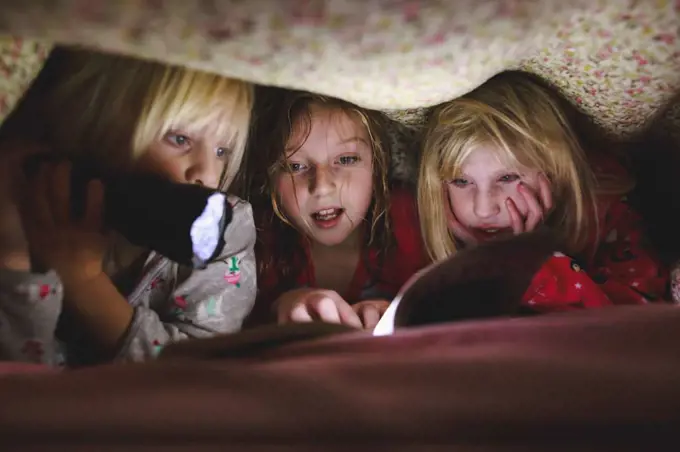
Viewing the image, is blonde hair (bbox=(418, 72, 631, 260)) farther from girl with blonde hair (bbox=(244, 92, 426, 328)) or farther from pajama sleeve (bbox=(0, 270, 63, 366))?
pajama sleeve (bbox=(0, 270, 63, 366))

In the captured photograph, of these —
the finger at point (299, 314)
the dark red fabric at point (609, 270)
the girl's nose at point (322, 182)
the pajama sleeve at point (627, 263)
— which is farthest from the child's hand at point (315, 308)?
the pajama sleeve at point (627, 263)

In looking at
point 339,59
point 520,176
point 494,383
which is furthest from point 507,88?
point 494,383

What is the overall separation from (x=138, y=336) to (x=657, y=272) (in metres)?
0.76

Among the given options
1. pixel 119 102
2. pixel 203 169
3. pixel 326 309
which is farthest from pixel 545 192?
pixel 119 102

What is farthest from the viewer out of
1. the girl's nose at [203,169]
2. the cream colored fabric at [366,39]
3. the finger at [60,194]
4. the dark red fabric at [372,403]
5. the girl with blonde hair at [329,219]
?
the girl with blonde hair at [329,219]

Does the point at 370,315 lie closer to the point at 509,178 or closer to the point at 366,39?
the point at 509,178

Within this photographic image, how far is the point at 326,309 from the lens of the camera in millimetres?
788

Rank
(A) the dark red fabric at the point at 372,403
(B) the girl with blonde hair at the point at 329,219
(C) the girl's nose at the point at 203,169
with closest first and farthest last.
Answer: (A) the dark red fabric at the point at 372,403 < (C) the girl's nose at the point at 203,169 < (B) the girl with blonde hair at the point at 329,219

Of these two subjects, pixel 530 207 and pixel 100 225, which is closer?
pixel 100 225

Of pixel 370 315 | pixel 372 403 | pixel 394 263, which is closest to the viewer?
pixel 372 403

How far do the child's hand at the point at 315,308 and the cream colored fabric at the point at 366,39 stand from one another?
266 millimetres

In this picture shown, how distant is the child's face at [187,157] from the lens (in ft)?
2.20

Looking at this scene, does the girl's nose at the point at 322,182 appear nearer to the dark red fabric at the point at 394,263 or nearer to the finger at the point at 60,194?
the dark red fabric at the point at 394,263

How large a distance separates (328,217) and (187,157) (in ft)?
0.75
